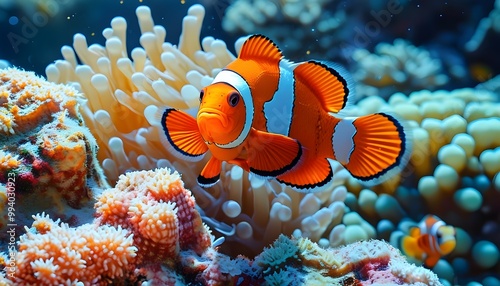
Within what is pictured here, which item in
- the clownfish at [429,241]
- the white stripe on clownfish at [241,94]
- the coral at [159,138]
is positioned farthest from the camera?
the clownfish at [429,241]

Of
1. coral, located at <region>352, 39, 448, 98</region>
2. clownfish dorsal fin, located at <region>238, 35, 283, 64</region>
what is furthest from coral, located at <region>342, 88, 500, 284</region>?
Result: clownfish dorsal fin, located at <region>238, 35, 283, 64</region>

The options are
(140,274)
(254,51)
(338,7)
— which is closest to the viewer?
(140,274)

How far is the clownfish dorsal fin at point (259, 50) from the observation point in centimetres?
Answer: 149

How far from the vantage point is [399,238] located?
8.07 feet

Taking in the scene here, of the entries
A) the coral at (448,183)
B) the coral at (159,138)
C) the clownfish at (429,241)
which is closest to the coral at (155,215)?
the coral at (159,138)

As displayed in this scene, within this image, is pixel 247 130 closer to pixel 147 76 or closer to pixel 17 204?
pixel 17 204

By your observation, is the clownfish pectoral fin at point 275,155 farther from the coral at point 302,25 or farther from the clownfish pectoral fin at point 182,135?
the coral at point 302,25

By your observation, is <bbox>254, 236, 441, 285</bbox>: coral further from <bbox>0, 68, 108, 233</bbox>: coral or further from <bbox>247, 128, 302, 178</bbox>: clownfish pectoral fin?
<bbox>0, 68, 108, 233</bbox>: coral

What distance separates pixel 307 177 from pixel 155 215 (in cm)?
49

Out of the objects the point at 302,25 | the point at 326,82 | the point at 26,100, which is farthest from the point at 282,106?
the point at 302,25

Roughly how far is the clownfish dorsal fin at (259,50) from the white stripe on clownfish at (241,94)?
0.39 feet

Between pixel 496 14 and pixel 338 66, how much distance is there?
233 centimetres

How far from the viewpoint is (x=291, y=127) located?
4.89 ft

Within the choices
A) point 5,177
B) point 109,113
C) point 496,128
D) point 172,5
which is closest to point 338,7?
point 172,5
